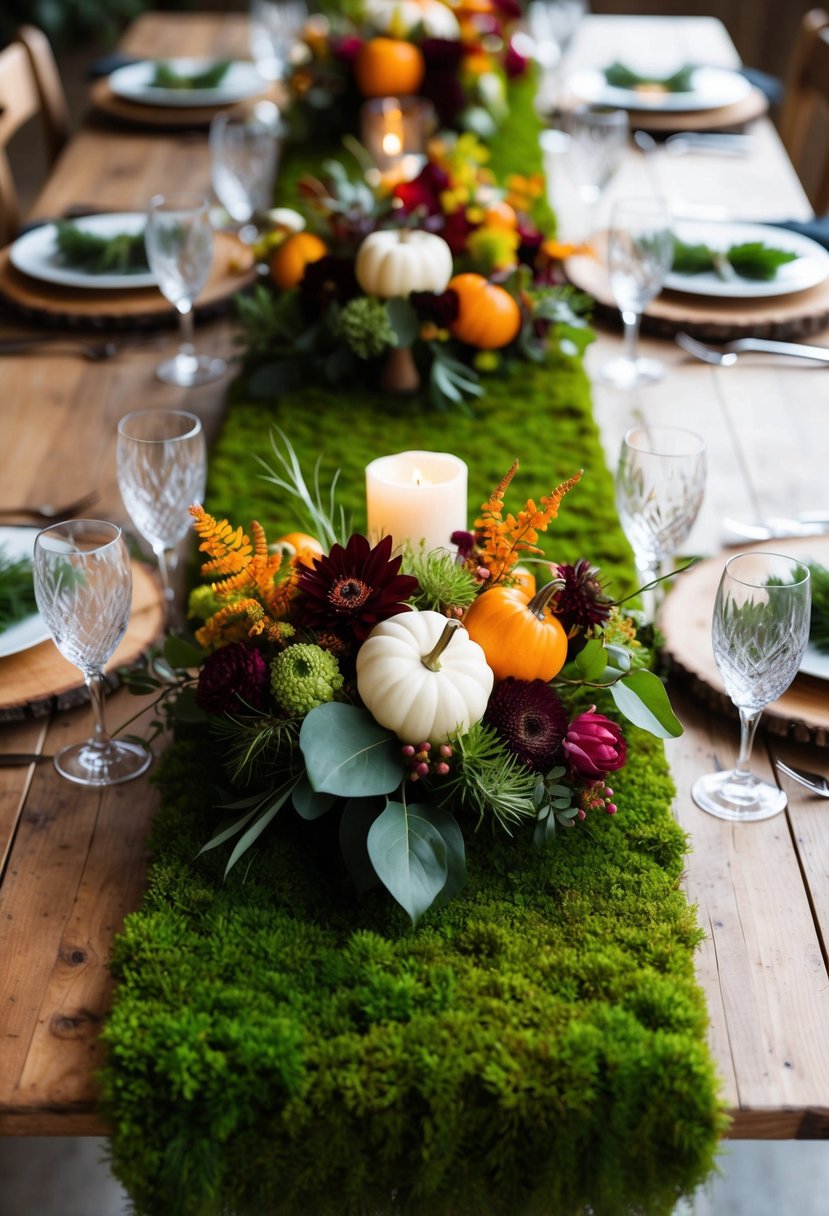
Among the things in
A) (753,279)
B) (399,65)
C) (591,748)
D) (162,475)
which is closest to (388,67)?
(399,65)

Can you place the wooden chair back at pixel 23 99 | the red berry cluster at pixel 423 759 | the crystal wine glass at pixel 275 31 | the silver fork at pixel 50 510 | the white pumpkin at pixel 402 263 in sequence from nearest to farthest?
1. the red berry cluster at pixel 423 759
2. the silver fork at pixel 50 510
3. the white pumpkin at pixel 402 263
4. the wooden chair back at pixel 23 99
5. the crystal wine glass at pixel 275 31

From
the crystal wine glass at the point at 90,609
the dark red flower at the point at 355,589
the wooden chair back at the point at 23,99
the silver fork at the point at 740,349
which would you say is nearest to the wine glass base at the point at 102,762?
the crystal wine glass at the point at 90,609

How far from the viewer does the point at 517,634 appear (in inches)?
36.3

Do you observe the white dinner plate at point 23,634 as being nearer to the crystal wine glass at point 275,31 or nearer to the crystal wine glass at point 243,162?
the crystal wine glass at point 243,162

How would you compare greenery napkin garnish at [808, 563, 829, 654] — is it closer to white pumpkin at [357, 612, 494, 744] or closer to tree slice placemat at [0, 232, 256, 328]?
white pumpkin at [357, 612, 494, 744]

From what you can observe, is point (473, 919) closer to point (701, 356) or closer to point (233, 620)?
point (233, 620)

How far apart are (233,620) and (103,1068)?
333 millimetres

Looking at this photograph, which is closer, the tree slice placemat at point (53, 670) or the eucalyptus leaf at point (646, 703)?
the eucalyptus leaf at point (646, 703)

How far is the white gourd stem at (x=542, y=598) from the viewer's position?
92 centimetres

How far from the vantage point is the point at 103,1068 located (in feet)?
2.53

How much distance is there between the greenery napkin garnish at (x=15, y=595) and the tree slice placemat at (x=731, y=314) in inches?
40.2

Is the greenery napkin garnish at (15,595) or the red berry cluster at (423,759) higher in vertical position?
the red berry cluster at (423,759)

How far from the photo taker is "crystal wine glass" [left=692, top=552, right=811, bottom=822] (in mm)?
917

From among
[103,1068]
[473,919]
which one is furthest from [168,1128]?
[473,919]
